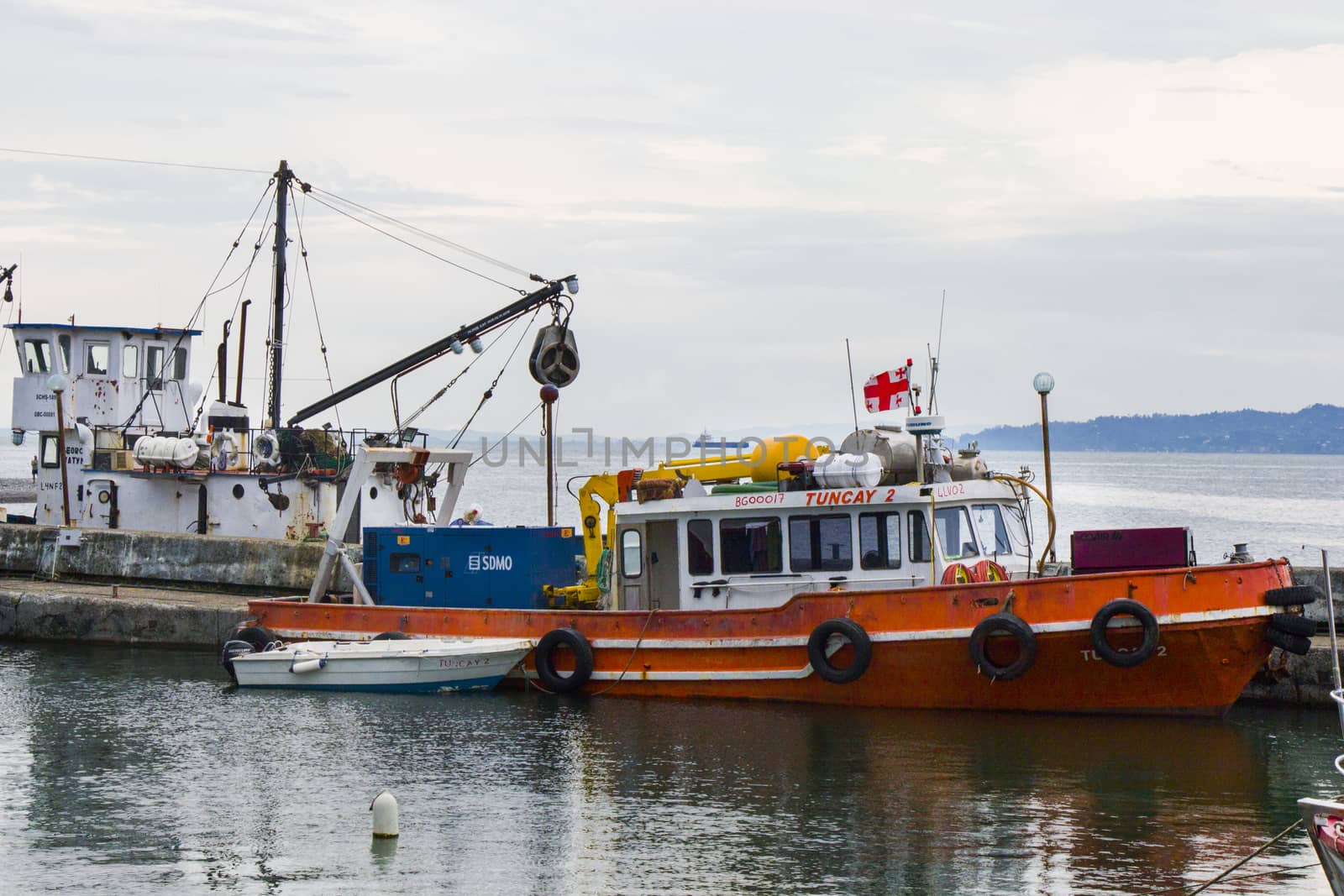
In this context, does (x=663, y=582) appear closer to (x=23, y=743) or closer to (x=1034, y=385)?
(x=1034, y=385)

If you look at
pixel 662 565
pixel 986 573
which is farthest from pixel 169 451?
pixel 986 573

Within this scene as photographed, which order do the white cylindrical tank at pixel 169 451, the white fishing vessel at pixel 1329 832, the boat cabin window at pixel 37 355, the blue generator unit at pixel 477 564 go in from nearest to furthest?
the white fishing vessel at pixel 1329 832, the blue generator unit at pixel 477 564, the white cylindrical tank at pixel 169 451, the boat cabin window at pixel 37 355

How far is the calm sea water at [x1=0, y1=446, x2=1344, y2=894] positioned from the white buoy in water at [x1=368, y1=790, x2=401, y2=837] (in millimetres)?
176

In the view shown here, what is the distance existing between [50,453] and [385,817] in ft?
64.5

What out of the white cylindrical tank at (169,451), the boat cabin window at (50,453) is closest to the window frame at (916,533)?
the white cylindrical tank at (169,451)

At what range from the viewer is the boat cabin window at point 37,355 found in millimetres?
28578

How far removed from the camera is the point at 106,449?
2753cm

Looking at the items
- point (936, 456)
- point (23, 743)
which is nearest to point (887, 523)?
point (936, 456)

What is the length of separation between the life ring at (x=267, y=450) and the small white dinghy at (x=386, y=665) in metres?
7.98

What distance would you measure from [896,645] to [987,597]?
115 centimetres

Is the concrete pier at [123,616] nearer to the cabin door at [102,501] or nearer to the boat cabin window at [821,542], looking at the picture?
the cabin door at [102,501]

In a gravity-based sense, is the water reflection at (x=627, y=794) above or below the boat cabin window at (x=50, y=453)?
below

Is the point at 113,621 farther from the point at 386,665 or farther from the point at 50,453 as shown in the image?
the point at 50,453

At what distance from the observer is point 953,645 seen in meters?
15.8
